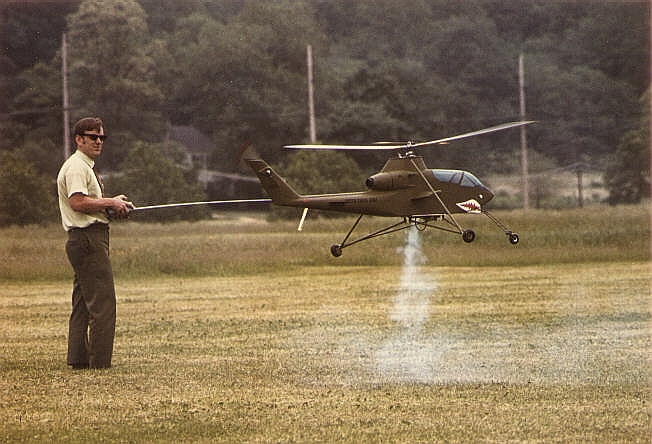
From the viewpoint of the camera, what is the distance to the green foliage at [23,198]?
137 feet

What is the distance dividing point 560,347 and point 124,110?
38.5m

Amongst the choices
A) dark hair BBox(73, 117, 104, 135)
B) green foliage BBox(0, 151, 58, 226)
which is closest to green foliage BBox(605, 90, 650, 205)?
green foliage BBox(0, 151, 58, 226)

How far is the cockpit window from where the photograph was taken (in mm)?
11688

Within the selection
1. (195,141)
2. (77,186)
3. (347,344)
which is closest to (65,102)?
→ (195,141)

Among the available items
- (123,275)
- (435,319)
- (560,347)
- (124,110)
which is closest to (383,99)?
(124,110)

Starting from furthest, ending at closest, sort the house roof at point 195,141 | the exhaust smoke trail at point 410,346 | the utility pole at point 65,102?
the house roof at point 195,141 < the utility pole at point 65,102 < the exhaust smoke trail at point 410,346

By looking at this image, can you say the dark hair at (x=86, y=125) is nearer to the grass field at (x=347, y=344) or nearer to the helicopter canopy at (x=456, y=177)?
the grass field at (x=347, y=344)

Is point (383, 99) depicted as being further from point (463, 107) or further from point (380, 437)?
point (380, 437)

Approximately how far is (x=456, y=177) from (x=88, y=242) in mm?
4051

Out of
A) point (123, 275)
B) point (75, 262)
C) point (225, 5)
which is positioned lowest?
point (123, 275)

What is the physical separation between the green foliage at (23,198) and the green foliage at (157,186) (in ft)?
6.84

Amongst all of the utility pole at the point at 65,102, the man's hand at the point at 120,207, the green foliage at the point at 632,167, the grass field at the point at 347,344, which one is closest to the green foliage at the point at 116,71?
the utility pole at the point at 65,102

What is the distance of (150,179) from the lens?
137ft

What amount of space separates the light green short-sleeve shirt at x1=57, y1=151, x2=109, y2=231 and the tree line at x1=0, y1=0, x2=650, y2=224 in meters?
25.9
